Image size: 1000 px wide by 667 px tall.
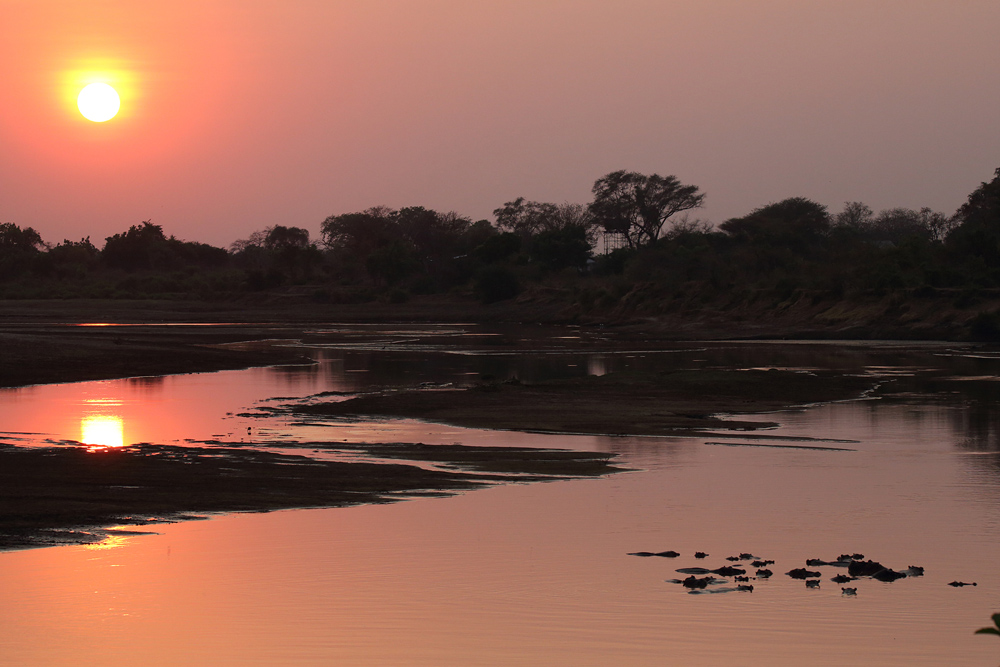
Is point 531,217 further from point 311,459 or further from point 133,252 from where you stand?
point 311,459

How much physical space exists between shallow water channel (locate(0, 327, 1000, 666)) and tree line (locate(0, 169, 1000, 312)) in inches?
2013

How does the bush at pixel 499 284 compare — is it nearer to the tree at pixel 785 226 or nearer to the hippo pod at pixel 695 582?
the tree at pixel 785 226

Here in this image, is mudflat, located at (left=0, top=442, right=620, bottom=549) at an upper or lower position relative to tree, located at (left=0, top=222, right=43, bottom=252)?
lower

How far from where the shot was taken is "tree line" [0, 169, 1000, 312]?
234 ft

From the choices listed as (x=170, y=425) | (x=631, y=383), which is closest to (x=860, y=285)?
(x=631, y=383)

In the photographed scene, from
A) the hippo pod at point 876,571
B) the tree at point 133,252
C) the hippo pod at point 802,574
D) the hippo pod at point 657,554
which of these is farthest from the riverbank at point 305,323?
the tree at point 133,252

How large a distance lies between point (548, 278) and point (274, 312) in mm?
26529

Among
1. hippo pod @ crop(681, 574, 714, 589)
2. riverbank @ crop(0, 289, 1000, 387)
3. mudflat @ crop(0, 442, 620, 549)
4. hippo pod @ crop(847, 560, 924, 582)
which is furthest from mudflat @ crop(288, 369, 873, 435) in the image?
riverbank @ crop(0, 289, 1000, 387)

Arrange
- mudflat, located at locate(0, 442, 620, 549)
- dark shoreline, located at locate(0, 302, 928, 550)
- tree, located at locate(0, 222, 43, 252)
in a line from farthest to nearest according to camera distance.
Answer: tree, located at locate(0, 222, 43, 252)
dark shoreline, located at locate(0, 302, 928, 550)
mudflat, located at locate(0, 442, 620, 549)

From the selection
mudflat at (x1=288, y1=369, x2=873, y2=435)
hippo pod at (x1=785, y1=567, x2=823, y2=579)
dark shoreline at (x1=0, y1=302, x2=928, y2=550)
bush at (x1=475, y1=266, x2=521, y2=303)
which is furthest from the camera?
bush at (x1=475, y1=266, x2=521, y2=303)

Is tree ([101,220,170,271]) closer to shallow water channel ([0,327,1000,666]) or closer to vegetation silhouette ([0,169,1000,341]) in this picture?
vegetation silhouette ([0,169,1000,341])

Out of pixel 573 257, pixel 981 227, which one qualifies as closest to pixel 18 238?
pixel 573 257

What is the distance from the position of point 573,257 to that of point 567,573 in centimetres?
10785

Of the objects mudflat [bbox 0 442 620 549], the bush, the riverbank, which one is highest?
the bush
